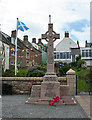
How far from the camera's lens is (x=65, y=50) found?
141 ft

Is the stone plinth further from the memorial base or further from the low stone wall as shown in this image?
the low stone wall

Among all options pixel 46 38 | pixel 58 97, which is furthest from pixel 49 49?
pixel 58 97

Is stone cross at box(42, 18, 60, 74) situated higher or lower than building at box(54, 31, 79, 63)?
lower

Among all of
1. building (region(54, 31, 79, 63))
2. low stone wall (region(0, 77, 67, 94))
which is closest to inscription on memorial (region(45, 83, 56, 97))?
low stone wall (region(0, 77, 67, 94))

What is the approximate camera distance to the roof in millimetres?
43250

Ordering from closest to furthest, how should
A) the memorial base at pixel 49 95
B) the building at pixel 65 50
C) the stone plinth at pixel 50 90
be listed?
1. the memorial base at pixel 49 95
2. the stone plinth at pixel 50 90
3. the building at pixel 65 50

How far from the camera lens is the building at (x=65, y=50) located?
133 feet

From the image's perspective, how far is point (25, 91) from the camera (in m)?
11.2

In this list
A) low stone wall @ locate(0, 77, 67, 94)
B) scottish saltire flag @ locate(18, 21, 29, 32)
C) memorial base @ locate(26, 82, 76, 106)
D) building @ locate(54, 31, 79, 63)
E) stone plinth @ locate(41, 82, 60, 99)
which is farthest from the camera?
building @ locate(54, 31, 79, 63)

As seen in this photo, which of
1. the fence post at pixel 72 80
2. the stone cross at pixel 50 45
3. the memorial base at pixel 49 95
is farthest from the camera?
the fence post at pixel 72 80

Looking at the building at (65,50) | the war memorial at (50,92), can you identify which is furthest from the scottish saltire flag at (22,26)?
the building at (65,50)

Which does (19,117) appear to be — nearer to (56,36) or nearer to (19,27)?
(56,36)

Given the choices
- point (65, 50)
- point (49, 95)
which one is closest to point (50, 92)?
point (49, 95)

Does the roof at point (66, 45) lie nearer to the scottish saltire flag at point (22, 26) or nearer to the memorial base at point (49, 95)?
the scottish saltire flag at point (22, 26)
